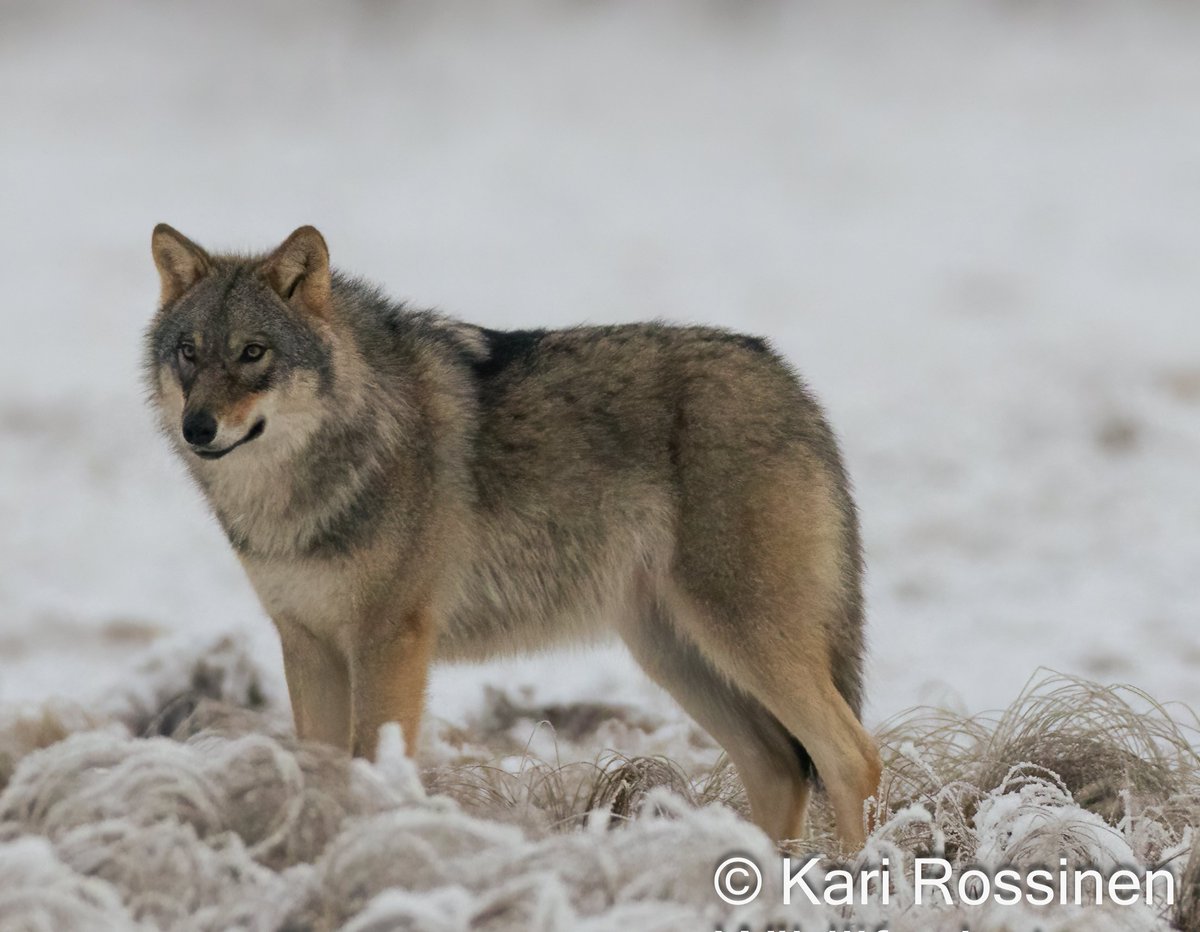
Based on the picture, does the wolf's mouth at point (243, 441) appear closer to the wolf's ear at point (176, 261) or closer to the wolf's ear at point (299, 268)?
the wolf's ear at point (299, 268)

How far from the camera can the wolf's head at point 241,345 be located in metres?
4.74

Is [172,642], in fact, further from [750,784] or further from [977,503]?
[977,503]

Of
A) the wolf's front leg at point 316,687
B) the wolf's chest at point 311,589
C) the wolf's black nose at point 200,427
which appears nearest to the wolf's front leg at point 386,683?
the wolf's chest at point 311,589

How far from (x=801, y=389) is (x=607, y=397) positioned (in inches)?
30.1

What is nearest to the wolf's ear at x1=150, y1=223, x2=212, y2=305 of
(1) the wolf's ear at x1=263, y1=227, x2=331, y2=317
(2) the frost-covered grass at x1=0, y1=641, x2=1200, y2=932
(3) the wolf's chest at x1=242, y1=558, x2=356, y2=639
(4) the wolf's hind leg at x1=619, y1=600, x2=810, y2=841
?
(1) the wolf's ear at x1=263, y1=227, x2=331, y2=317

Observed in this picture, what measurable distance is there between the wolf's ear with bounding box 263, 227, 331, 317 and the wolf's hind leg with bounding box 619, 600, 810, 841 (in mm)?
1666

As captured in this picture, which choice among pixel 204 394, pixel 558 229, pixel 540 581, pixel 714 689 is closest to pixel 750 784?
pixel 714 689

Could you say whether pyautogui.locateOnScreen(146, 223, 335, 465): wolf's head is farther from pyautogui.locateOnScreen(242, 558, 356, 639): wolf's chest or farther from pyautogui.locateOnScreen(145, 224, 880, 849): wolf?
pyautogui.locateOnScreen(242, 558, 356, 639): wolf's chest

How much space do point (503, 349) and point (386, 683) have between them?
52.5 inches

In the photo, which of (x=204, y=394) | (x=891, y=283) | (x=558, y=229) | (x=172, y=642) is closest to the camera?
(x=204, y=394)

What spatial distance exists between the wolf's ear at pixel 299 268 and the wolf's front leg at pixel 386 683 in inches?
44.5

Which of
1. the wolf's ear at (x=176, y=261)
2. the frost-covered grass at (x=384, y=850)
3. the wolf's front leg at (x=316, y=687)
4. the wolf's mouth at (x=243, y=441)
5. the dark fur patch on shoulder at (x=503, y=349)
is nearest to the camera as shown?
the frost-covered grass at (x=384, y=850)

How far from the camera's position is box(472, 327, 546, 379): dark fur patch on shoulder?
546 cm

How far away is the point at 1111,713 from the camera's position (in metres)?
5.68
